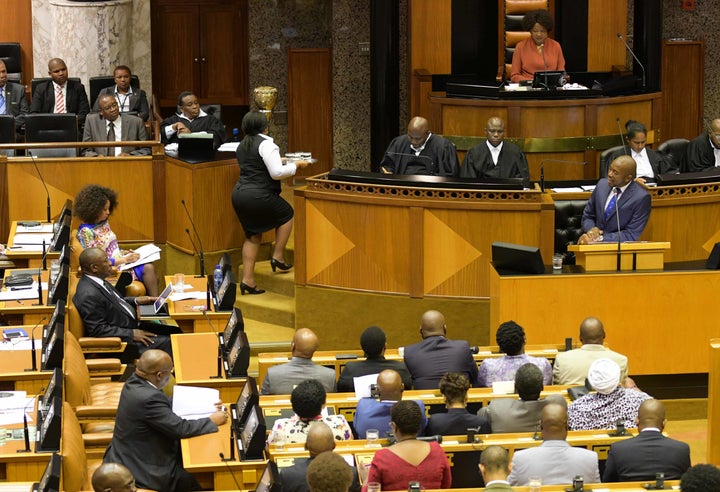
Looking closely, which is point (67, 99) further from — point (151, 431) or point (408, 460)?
point (408, 460)

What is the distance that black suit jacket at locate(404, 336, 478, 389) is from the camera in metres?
7.87

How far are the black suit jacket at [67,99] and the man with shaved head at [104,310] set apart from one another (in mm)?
5292

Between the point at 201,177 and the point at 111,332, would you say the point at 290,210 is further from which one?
the point at 111,332

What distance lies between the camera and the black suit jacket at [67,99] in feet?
46.0

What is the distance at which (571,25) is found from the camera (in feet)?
47.9

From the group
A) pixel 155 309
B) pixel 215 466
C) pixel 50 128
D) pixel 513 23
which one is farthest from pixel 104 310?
pixel 513 23

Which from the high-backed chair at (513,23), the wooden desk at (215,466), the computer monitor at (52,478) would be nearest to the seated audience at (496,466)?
the wooden desk at (215,466)

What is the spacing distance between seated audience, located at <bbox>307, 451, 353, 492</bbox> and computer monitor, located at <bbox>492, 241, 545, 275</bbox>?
3.70 metres

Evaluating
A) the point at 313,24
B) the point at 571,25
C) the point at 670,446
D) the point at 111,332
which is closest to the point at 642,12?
the point at 571,25

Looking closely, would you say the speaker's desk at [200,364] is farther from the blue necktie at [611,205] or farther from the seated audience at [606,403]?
the blue necktie at [611,205]

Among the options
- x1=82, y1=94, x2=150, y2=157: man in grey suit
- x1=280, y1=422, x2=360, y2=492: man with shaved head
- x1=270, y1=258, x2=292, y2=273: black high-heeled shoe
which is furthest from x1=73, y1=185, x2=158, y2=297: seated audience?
x1=280, y1=422, x2=360, y2=492: man with shaved head

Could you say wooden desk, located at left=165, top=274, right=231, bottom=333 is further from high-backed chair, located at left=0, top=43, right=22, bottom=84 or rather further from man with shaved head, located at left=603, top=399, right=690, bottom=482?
high-backed chair, located at left=0, top=43, right=22, bottom=84

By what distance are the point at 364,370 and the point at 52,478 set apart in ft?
7.73

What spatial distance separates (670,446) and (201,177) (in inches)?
225
